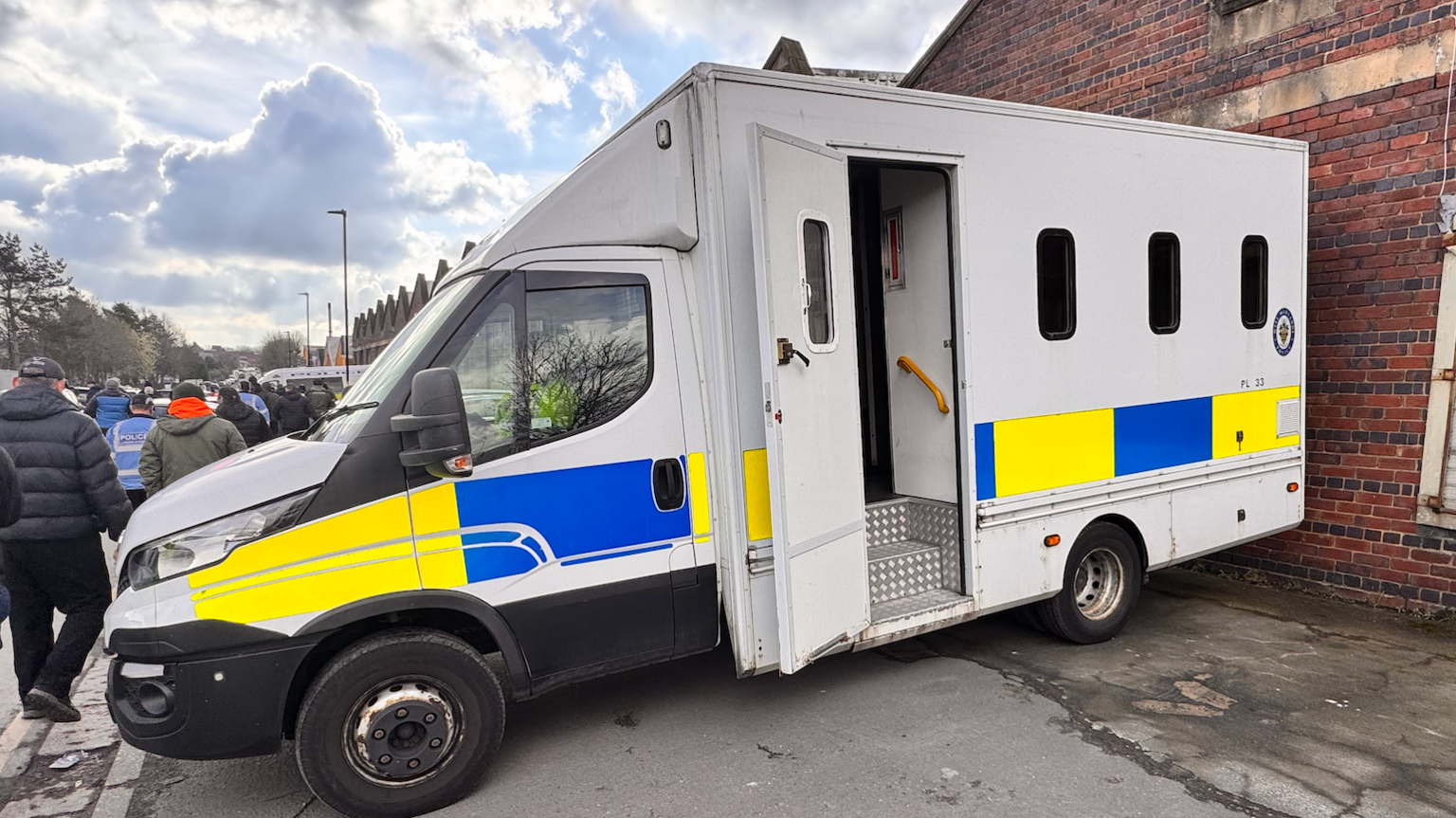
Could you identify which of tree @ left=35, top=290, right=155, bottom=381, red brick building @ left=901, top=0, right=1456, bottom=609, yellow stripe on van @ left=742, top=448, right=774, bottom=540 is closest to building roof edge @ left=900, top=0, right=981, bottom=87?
red brick building @ left=901, top=0, right=1456, bottom=609

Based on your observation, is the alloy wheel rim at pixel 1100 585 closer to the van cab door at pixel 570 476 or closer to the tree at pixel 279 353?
the van cab door at pixel 570 476

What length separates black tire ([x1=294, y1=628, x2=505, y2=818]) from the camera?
3.28 m

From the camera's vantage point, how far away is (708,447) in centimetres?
385

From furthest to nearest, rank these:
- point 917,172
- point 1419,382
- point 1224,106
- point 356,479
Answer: point 1224,106, point 1419,382, point 917,172, point 356,479

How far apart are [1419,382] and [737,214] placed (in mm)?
5000

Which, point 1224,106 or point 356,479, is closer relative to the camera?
point 356,479

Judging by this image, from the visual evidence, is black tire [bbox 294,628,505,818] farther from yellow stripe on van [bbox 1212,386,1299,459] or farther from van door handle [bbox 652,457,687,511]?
yellow stripe on van [bbox 1212,386,1299,459]

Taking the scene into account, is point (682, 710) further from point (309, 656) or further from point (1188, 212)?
point (1188, 212)

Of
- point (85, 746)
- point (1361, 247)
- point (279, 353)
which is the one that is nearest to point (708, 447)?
point (85, 746)

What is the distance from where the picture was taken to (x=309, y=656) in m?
3.36

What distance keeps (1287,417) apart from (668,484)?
4.51 meters

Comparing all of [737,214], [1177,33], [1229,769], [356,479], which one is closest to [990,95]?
[1177,33]

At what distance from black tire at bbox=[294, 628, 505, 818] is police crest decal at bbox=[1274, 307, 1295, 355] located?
17.4 ft

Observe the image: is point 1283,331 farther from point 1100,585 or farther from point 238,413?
point 238,413
